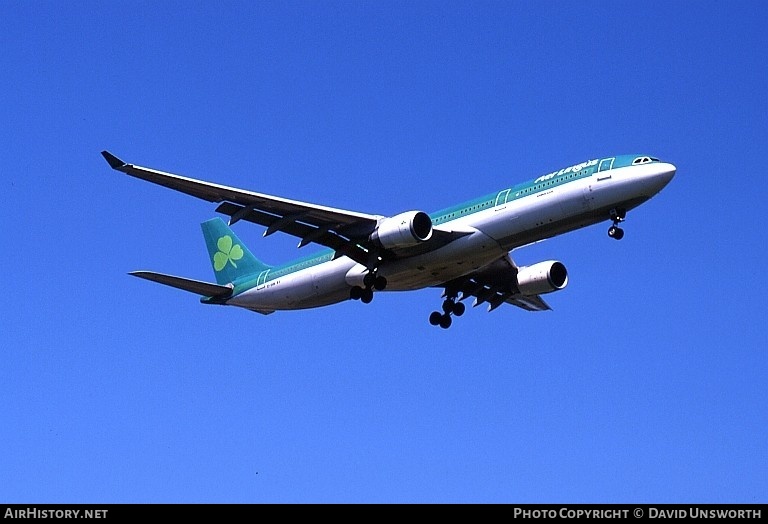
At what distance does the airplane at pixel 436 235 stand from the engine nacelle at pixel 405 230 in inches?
1.8

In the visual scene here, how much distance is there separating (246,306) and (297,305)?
323 centimetres

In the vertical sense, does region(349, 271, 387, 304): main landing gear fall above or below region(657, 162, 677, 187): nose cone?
below

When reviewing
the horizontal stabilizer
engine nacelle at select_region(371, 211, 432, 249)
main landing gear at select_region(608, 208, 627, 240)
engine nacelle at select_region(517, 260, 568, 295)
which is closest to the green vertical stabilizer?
the horizontal stabilizer

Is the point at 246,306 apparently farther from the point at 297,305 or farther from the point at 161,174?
the point at 161,174

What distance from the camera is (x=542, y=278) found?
45.8 metres

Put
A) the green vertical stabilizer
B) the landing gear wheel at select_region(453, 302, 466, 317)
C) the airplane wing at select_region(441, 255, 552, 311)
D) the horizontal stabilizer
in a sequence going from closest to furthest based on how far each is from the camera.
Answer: the horizontal stabilizer
the airplane wing at select_region(441, 255, 552, 311)
the landing gear wheel at select_region(453, 302, 466, 317)
the green vertical stabilizer

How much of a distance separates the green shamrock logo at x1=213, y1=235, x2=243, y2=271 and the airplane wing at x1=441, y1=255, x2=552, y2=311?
1010cm

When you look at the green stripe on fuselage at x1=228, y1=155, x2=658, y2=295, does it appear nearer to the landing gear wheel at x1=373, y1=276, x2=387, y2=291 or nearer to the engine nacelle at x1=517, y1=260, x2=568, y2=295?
the landing gear wheel at x1=373, y1=276, x2=387, y2=291

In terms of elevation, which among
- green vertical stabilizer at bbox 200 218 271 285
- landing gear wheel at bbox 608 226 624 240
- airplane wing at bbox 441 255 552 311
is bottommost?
landing gear wheel at bbox 608 226 624 240

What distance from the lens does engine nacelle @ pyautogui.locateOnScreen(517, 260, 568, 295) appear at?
45.8 m

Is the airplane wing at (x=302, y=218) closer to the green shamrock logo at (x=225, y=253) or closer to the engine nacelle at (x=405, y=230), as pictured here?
the engine nacelle at (x=405, y=230)
